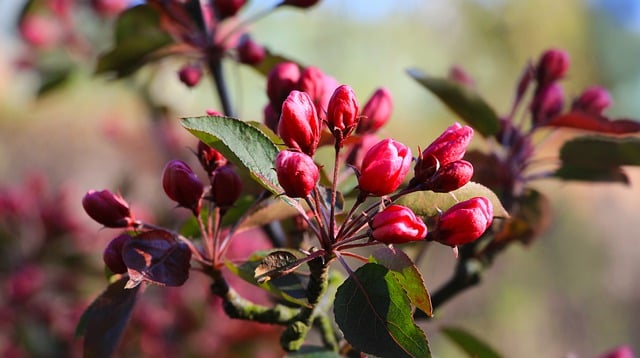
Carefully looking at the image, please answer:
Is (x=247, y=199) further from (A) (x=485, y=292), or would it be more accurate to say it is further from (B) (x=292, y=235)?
(A) (x=485, y=292)

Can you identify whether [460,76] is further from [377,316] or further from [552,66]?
[377,316]

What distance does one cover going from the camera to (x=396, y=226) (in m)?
0.81

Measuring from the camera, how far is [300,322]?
99 centimetres

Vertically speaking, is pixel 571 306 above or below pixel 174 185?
below

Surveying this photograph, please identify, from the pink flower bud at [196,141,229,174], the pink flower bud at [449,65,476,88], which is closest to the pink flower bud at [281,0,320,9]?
the pink flower bud at [449,65,476,88]

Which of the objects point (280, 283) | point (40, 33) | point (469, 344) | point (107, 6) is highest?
point (280, 283)

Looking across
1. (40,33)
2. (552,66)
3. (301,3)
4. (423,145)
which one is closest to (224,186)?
(301,3)

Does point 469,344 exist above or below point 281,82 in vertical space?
below

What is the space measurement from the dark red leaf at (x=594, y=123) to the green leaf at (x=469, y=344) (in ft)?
1.28

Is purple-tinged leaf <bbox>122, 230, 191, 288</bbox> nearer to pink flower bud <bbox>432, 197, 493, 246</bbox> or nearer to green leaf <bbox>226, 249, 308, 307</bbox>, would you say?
green leaf <bbox>226, 249, 308, 307</bbox>

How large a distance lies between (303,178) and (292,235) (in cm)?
40

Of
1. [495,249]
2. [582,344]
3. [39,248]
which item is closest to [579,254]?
[582,344]

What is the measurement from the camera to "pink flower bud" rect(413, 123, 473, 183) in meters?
0.87

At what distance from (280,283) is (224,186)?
0.45 feet
